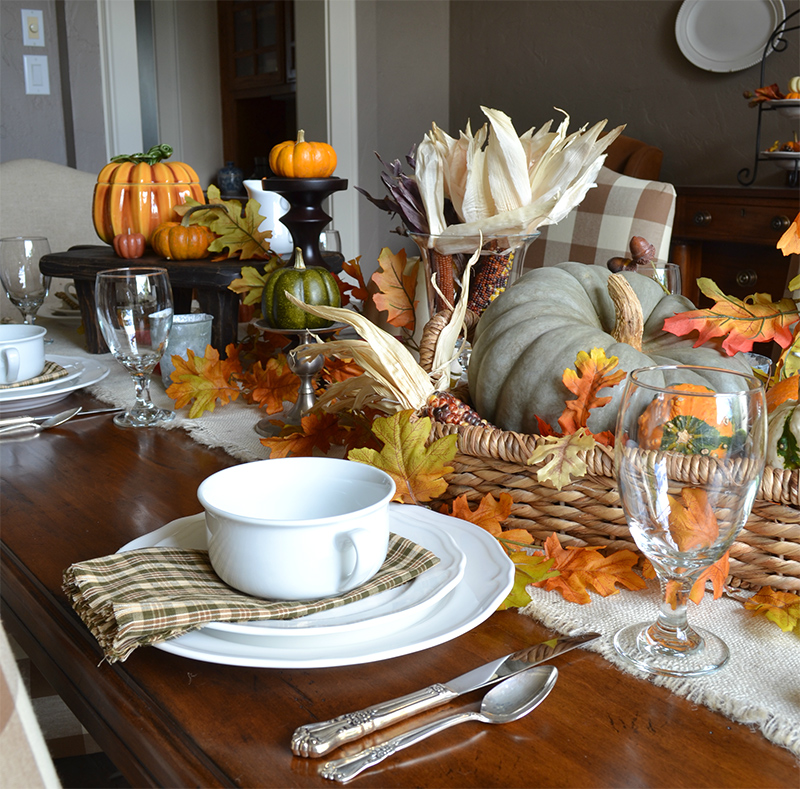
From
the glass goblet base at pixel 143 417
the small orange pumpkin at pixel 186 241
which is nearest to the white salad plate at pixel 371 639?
the glass goblet base at pixel 143 417

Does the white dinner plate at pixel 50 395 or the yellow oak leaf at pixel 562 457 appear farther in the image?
the white dinner plate at pixel 50 395

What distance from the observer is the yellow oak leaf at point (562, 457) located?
56 cm

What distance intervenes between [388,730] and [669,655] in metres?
0.18

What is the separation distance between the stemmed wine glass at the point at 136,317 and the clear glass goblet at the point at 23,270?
446 mm

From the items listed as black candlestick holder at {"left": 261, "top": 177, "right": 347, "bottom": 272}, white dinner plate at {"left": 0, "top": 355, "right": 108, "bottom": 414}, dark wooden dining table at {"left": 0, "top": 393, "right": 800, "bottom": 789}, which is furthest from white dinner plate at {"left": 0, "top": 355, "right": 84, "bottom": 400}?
dark wooden dining table at {"left": 0, "top": 393, "right": 800, "bottom": 789}

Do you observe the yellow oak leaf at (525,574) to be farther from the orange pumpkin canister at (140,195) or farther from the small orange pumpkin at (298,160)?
the orange pumpkin canister at (140,195)

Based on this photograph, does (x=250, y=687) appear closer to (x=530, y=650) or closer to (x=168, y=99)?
(x=530, y=650)

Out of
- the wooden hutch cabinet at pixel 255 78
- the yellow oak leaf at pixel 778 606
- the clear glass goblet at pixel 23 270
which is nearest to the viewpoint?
the yellow oak leaf at pixel 778 606

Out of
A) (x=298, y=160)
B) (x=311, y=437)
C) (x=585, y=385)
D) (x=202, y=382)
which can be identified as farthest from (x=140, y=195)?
(x=585, y=385)

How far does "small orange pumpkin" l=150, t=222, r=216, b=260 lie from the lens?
1319 millimetres

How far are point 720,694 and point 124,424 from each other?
740mm

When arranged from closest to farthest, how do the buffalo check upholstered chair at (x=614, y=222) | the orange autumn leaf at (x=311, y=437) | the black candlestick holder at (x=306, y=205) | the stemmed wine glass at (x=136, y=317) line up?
the orange autumn leaf at (x=311, y=437), the stemmed wine glass at (x=136, y=317), the black candlestick holder at (x=306, y=205), the buffalo check upholstered chair at (x=614, y=222)

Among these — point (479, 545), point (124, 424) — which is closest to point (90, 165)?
point (124, 424)

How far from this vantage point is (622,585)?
576 millimetres
